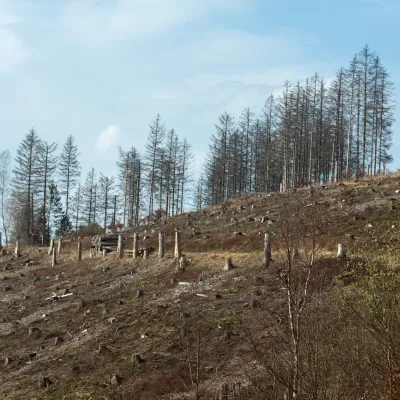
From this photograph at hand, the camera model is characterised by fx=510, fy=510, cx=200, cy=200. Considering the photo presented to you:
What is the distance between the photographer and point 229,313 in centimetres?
1873

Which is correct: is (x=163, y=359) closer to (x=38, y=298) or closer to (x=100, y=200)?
(x=38, y=298)

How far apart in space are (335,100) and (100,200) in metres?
33.6

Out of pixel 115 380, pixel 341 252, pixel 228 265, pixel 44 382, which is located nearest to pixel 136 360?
pixel 115 380

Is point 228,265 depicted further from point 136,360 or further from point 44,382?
point 44,382

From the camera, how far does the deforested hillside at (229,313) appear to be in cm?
838

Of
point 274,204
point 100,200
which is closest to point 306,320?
point 274,204

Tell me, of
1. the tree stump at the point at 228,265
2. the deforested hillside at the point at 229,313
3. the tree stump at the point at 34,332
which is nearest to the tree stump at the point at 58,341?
the deforested hillside at the point at 229,313

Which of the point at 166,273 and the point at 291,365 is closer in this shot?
the point at 291,365

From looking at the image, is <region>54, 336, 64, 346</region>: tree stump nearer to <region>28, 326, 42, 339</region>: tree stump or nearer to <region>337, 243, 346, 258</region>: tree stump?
<region>28, 326, 42, 339</region>: tree stump

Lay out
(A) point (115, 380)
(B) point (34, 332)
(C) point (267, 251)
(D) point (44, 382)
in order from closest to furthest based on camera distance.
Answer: (A) point (115, 380), (D) point (44, 382), (C) point (267, 251), (B) point (34, 332)

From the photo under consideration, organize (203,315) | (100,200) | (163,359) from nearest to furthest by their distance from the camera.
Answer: (163,359)
(203,315)
(100,200)

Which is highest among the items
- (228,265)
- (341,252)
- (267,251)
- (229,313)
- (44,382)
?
(341,252)

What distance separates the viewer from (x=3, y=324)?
25609 millimetres

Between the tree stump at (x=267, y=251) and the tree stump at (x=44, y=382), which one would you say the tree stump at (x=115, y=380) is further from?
the tree stump at (x=267, y=251)
